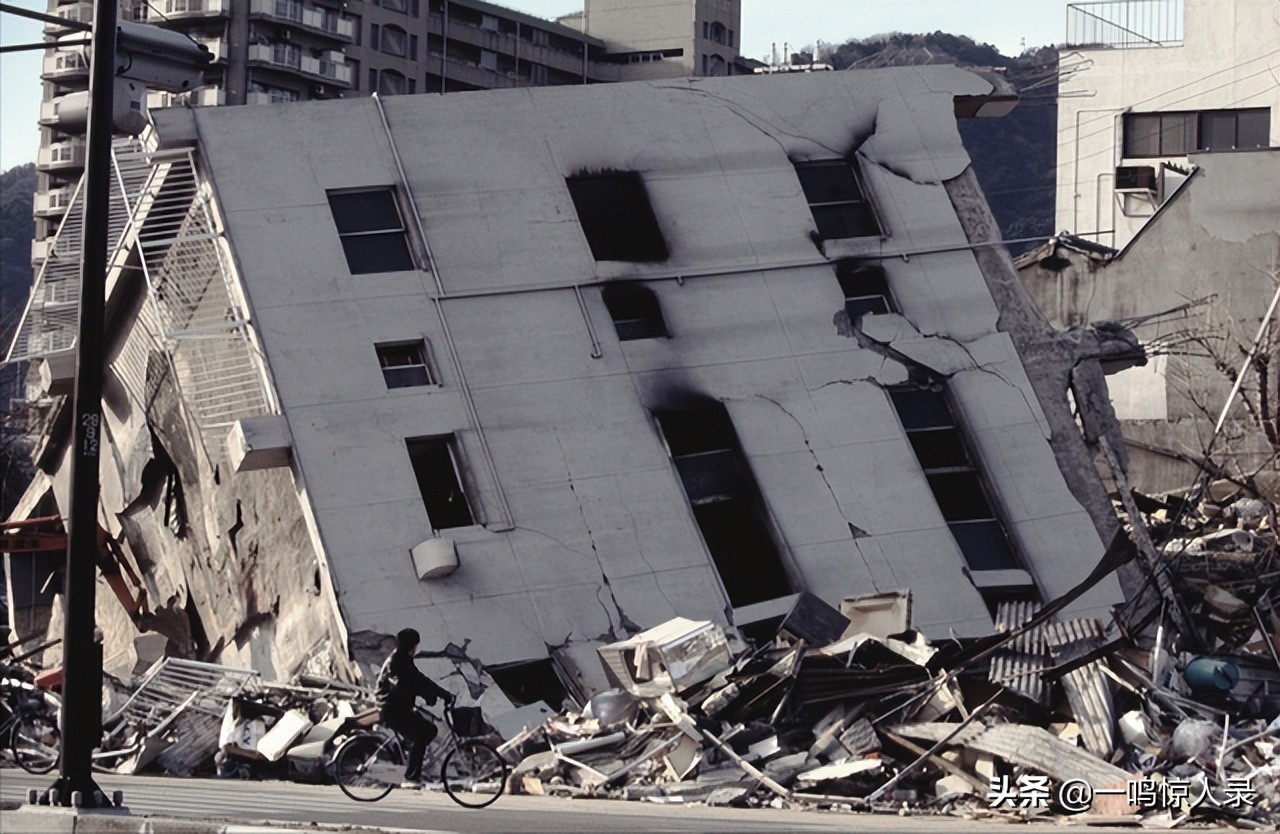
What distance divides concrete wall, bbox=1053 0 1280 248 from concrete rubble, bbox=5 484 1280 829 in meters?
33.2

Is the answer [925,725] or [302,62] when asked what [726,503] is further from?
[302,62]

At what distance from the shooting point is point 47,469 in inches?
1377

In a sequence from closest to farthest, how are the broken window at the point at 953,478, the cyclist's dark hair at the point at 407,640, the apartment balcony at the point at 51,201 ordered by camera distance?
1. the cyclist's dark hair at the point at 407,640
2. the broken window at the point at 953,478
3. the apartment balcony at the point at 51,201

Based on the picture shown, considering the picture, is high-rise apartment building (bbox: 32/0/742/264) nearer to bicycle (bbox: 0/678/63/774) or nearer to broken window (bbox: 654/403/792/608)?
broken window (bbox: 654/403/792/608)

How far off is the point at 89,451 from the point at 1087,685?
10040mm

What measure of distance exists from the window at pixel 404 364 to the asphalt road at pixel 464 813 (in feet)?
24.3

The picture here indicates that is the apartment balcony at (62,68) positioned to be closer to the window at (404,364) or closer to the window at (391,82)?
the window at (391,82)

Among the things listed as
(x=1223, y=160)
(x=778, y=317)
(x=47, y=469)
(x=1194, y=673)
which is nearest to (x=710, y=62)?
(x=1223, y=160)

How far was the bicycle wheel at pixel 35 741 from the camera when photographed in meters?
18.6

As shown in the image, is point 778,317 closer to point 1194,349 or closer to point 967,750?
point 967,750

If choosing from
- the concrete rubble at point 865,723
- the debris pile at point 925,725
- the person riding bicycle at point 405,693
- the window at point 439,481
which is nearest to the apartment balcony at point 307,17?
the window at point 439,481

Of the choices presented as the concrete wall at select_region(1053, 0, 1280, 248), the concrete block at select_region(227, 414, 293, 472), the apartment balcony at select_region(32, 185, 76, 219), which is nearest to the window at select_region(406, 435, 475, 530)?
the concrete block at select_region(227, 414, 293, 472)

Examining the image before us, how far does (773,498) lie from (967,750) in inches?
293

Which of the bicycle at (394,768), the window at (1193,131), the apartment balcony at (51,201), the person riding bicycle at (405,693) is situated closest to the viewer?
the person riding bicycle at (405,693)
